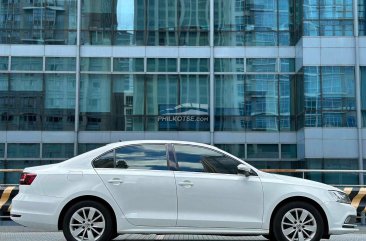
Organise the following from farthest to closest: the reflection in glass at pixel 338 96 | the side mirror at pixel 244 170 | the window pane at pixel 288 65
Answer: the window pane at pixel 288 65
the reflection in glass at pixel 338 96
the side mirror at pixel 244 170

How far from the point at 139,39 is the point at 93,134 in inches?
182

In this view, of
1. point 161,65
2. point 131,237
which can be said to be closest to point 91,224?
point 131,237

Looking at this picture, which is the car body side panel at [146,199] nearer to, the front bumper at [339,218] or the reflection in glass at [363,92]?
the front bumper at [339,218]

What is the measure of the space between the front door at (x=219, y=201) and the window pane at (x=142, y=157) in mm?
324

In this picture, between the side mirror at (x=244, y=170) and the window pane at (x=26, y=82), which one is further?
the window pane at (x=26, y=82)

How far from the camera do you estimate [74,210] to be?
8.16 m

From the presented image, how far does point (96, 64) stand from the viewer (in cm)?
2608

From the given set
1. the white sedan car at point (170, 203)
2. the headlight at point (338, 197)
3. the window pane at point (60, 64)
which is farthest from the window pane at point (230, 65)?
the white sedan car at point (170, 203)

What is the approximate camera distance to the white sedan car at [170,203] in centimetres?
813

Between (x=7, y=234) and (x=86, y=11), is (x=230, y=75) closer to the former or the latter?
(x=86, y=11)

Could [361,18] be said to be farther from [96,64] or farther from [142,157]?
[142,157]

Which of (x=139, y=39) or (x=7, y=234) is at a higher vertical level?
(x=139, y=39)

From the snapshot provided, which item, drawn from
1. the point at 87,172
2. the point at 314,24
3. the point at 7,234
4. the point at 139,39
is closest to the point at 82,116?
the point at 139,39

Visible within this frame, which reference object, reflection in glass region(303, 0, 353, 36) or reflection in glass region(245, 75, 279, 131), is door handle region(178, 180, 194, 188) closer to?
reflection in glass region(303, 0, 353, 36)
